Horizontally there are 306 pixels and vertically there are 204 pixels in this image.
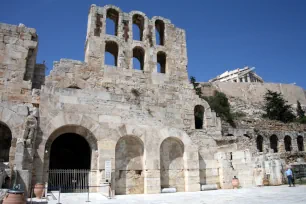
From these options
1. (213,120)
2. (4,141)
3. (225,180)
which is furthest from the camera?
(213,120)

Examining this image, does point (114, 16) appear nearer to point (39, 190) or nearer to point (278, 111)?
point (39, 190)

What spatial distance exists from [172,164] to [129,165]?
277 cm

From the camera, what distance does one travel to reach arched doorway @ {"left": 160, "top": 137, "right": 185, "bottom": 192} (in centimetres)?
1546

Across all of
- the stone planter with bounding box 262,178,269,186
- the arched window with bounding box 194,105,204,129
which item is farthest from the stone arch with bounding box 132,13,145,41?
the stone planter with bounding box 262,178,269,186

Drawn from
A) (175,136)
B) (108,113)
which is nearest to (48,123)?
(108,113)

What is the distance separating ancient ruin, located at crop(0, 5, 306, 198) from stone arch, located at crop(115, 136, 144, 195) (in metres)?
0.05

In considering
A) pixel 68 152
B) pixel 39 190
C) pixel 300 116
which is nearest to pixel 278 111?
pixel 300 116

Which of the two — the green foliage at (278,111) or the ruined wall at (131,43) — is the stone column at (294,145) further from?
the ruined wall at (131,43)

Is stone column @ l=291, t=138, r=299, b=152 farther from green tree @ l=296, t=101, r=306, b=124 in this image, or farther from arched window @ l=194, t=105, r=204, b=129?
arched window @ l=194, t=105, r=204, b=129

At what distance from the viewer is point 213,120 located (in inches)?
807

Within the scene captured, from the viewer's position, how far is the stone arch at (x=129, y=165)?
46.1 ft

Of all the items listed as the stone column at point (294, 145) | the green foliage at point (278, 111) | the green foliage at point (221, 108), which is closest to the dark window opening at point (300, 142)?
the stone column at point (294, 145)

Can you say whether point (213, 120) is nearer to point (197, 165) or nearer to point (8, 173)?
point (197, 165)

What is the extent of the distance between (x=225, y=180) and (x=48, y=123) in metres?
10.8
